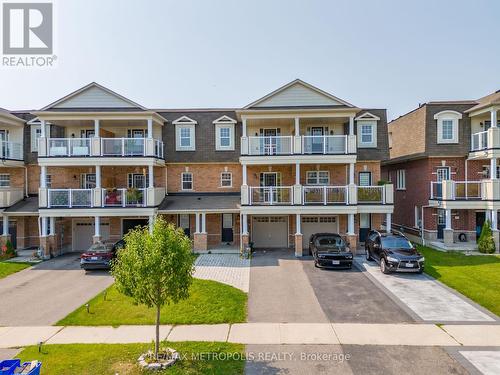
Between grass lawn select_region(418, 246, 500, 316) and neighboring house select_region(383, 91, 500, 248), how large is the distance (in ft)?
9.63

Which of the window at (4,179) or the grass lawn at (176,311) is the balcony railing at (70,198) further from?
the grass lawn at (176,311)

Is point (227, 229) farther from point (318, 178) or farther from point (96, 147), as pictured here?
point (96, 147)

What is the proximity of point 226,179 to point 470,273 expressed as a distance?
15.0m

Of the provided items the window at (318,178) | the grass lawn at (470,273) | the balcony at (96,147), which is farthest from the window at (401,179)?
the balcony at (96,147)

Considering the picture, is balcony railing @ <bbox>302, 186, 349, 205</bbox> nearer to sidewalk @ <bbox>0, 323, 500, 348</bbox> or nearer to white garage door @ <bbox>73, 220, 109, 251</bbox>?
sidewalk @ <bbox>0, 323, 500, 348</bbox>

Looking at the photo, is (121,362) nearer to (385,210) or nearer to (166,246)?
(166,246)

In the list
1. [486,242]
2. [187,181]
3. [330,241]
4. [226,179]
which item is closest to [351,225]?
[330,241]

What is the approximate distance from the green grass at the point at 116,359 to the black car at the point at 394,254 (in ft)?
32.3

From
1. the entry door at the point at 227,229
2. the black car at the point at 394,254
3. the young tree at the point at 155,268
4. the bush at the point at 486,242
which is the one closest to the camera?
the young tree at the point at 155,268

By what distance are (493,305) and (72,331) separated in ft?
47.3

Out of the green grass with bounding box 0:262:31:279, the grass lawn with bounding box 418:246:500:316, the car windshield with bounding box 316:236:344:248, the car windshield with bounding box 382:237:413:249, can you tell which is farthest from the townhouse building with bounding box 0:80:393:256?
the grass lawn with bounding box 418:246:500:316

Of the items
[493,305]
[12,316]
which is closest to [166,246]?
[12,316]

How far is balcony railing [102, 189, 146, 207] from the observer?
803 inches

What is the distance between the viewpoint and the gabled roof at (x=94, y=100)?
2105 cm
